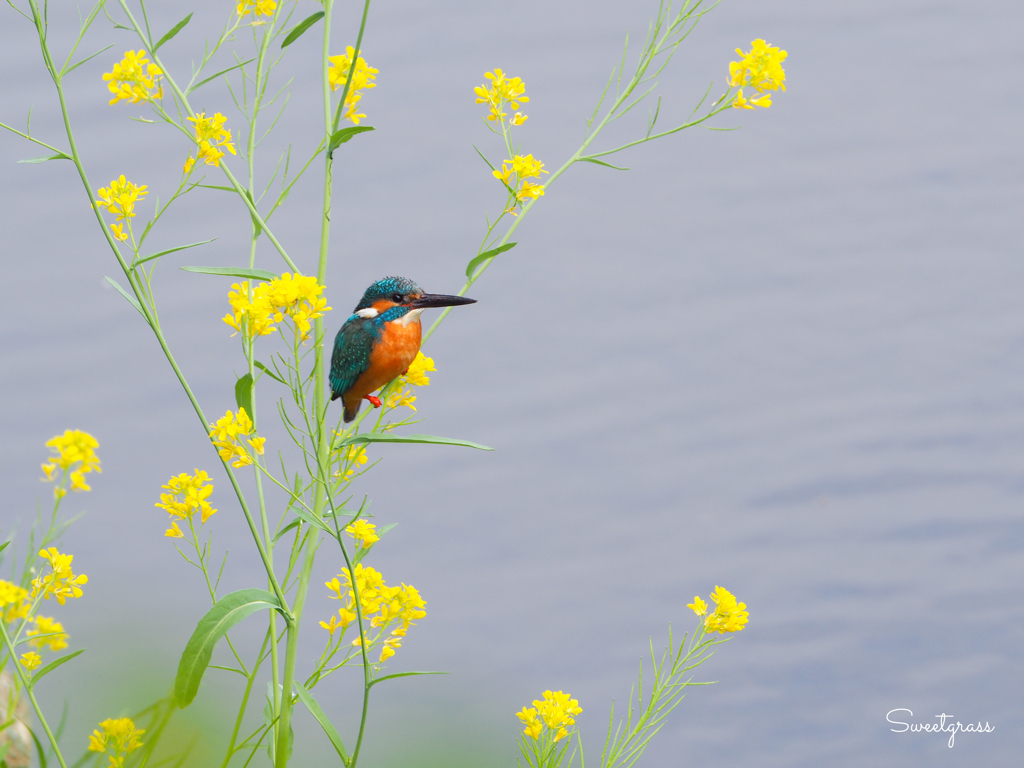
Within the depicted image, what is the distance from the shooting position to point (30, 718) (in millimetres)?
2078

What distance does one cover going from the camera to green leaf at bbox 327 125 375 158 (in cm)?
121

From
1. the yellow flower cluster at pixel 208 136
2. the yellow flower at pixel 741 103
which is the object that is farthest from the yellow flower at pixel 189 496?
the yellow flower at pixel 741 103

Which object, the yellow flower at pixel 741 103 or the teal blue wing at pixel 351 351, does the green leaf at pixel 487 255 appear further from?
the yellow flower at pixel 741 103

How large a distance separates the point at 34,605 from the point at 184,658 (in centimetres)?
21

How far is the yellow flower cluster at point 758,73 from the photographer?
136cm

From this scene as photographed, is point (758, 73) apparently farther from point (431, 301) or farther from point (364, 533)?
point (364, 533)

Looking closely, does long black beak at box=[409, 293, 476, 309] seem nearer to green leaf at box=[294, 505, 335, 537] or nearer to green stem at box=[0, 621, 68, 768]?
green leaf at box=[294, 505, 335, 537]

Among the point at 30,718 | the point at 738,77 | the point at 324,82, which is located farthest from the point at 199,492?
the point at 30,718

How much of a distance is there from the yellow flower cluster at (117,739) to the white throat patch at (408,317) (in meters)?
0.67

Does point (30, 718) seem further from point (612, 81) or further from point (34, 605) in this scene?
point (612, 81)

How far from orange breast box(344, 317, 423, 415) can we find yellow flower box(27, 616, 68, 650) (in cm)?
52

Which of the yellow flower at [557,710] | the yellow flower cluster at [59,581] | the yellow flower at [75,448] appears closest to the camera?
the yellow flower at [75,448]

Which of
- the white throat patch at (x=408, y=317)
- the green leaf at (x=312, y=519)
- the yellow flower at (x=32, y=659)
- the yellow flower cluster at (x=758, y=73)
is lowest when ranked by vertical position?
the yellow flower at (x=32, y=659)

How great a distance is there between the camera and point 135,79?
135cm
